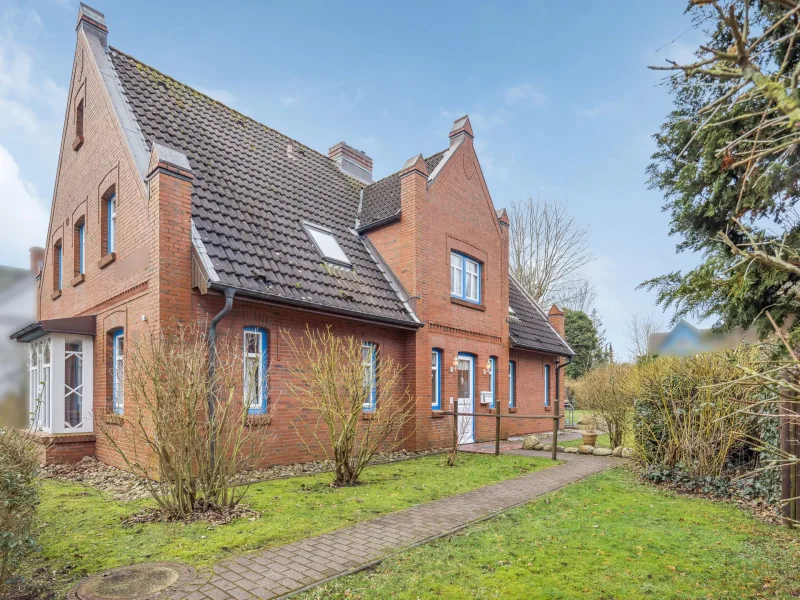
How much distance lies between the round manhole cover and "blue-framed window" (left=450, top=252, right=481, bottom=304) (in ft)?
35.6

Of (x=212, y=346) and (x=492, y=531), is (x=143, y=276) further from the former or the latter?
(x=492, y=531)

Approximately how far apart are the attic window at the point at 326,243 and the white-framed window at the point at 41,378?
20.1ft

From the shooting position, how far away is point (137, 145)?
9766 millimetres

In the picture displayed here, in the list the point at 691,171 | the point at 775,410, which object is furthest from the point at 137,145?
the point at 775,410

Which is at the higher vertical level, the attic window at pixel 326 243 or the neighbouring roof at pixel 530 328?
the attic window at pixel 326 243

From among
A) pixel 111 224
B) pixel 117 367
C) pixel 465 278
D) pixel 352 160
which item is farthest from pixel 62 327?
pixel 352 160

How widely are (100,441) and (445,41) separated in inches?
513

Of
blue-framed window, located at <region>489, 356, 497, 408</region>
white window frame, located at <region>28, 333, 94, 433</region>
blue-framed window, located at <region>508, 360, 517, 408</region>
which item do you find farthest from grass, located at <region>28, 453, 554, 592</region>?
blue-framed window, located at <region>508, 360, 517, 408</region>

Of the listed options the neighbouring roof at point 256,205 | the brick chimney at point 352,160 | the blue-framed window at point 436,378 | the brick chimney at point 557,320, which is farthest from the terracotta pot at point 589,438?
the brick chimney at point 352,160

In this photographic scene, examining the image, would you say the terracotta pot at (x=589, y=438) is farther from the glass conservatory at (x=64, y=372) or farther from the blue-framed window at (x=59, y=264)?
the blue-framed window at (x=59, y=264)

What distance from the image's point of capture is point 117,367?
10219 millimetres

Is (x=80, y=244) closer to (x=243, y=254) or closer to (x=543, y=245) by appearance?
(x=243, y=254)

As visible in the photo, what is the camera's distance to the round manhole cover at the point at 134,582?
4047mm

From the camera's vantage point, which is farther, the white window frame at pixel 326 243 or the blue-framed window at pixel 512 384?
the blue-framed window at pixel 512 384
